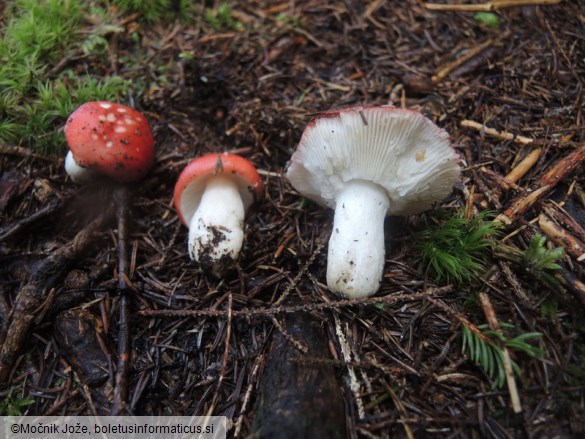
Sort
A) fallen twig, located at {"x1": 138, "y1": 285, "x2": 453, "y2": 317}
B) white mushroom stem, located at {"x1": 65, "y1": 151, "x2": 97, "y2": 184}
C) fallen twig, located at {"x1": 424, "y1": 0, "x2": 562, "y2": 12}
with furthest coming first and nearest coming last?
fallen twig, located at {"x1": 424, "y1": 0, "x2": 562, "y2": 12}, white mushroom stem, located at {"x1": 65, "y1": 151, "x2": 97, "y2": 184}, fallen twig, located at {"x1": 138, "y1": 285, "x2": 453, "y2": 317}

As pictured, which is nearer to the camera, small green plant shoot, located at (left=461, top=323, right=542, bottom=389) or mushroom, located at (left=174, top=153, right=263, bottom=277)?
small green plant shoot, located at (left=461, top=323, right=542, bottom=389)

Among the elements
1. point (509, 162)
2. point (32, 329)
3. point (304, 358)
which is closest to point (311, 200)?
point (304, 358)

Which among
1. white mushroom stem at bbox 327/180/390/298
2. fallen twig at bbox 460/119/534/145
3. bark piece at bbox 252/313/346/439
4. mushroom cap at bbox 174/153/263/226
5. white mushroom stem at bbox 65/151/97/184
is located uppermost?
fallen twig at bbox 460/119/534/145

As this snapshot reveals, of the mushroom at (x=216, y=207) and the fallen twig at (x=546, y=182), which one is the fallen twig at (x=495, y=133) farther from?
the mushroom at (x=216, y=207)

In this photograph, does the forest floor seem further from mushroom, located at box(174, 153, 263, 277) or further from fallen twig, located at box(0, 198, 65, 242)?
mushroom, located at box(174, 153, 263, 277)

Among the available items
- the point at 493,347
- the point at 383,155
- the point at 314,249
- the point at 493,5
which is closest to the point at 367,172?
the point at 383,155

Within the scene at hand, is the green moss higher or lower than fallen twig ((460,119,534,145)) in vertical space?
lower

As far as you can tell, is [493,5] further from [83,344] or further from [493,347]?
[83,344]

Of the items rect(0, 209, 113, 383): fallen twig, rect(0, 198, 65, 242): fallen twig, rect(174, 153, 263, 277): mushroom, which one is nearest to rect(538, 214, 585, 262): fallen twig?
rect(174, 153, 263, 277): mushroom
